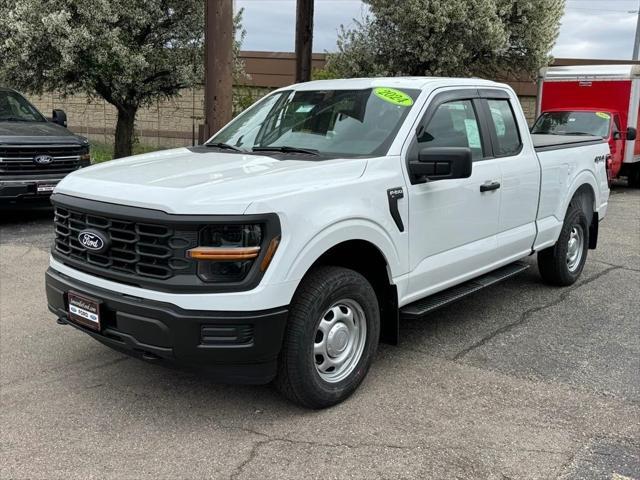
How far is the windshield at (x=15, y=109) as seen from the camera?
9.94 m

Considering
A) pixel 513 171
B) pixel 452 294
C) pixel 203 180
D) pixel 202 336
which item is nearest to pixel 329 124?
pixel 203 180

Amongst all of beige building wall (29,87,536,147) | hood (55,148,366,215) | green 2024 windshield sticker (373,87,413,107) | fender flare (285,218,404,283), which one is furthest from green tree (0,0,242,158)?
fender flare (285,218,404,283)

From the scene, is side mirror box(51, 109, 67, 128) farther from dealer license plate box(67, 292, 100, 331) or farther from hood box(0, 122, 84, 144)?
dealer license plate box(67, 292, 100, 331)

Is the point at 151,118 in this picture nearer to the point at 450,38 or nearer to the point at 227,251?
the point at 450,38

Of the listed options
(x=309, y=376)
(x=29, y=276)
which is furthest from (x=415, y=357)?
(x=29, y=276)

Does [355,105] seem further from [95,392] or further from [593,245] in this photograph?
[593,245]

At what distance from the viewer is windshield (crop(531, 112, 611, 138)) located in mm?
13727

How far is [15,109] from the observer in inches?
401

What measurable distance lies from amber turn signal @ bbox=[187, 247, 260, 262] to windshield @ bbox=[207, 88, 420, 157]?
4.02 feet

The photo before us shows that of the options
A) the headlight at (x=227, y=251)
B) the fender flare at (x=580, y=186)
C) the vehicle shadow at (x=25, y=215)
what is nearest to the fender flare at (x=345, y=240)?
the headlight at (x=227, y=251)

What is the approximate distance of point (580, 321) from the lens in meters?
5.44

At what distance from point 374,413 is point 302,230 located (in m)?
→ 1.18

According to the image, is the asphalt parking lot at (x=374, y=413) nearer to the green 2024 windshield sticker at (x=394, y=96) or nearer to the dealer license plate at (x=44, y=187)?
the green 2024 windshield sticker at (x=394, y=96)

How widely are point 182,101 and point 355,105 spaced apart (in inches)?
691
